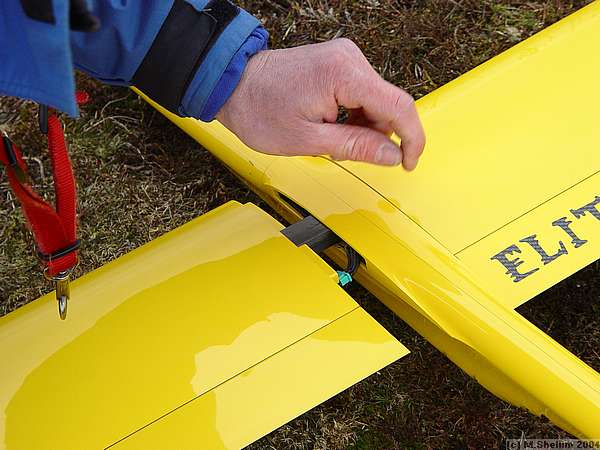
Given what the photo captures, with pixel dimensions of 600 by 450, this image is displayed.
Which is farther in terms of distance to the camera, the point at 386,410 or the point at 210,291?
the point at 386,410

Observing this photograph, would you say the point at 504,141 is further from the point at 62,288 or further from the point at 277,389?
the point at 62,288

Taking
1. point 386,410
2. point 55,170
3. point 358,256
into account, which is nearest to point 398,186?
point 358,256

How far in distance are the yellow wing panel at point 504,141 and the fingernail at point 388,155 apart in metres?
0.45

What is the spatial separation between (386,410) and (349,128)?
3.62 ft

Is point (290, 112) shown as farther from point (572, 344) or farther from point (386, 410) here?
point (572, 344)

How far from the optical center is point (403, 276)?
6.74 ft

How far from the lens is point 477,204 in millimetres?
2188

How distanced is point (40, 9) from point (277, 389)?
3.09 feet

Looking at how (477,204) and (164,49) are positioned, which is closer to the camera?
(164,49)

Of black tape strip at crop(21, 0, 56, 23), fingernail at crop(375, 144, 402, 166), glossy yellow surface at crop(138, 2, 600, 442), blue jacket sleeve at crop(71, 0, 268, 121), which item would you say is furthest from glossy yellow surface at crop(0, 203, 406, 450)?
black tape strip at crop(21, 0, 56, 23)

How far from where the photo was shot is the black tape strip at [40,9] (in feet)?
4.10

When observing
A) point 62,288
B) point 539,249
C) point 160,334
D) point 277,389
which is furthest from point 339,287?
point 62,288

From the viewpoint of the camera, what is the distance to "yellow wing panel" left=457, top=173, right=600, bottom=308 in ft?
6.74

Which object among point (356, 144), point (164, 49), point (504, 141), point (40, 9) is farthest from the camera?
point (504, 141)
